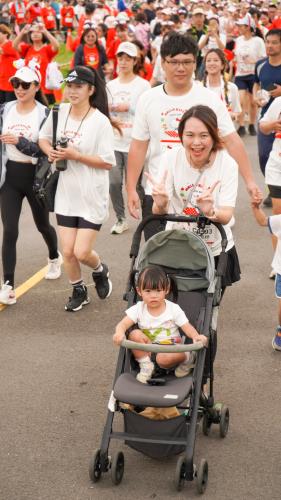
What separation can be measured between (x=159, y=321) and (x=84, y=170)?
2.75m

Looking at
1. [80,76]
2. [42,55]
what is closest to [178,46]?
[80,76]

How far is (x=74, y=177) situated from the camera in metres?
7.61

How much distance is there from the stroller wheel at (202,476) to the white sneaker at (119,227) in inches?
226

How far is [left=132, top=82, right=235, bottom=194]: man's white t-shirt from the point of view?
6.45m

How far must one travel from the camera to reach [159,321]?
511cm

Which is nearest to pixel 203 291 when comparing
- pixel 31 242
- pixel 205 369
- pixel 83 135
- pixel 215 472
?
pixel 205 369

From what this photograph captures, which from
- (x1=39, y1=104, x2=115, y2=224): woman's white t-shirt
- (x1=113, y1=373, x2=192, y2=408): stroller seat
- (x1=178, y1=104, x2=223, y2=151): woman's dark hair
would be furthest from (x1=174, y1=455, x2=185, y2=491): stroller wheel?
(x1=39, y1=104, x2=115, y2=224): woman's white t-shirt

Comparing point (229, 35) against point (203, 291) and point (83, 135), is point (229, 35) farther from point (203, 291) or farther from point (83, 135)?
point (203, 291)

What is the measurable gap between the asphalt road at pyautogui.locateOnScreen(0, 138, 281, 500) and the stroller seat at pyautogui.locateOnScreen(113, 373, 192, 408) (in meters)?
0.53

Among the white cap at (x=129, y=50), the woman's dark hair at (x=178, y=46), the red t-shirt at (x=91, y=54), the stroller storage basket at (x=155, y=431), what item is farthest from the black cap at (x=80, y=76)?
the red t-shirt at (x=91, y=54)

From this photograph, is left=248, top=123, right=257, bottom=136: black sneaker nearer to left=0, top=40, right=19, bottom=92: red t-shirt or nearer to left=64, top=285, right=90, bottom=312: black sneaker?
left=0, top=40, right=19, bottom=92: red t-shirt

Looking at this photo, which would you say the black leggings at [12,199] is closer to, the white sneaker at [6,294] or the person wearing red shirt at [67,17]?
the white sneaker at [6,294]

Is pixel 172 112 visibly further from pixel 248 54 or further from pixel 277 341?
pixel 248 54

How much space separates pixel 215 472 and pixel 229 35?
21.0 metres
